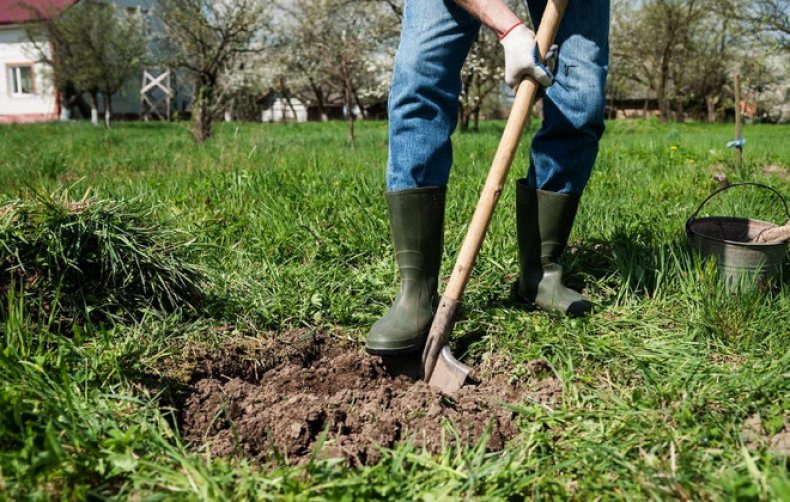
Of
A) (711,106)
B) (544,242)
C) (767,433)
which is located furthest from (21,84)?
(711,106)

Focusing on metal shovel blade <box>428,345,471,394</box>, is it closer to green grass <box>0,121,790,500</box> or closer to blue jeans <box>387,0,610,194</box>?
green grass <box>0,121,790,500</box>

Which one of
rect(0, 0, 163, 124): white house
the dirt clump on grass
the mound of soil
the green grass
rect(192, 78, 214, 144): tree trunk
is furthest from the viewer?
rect(0, 0, 163, 124): white house

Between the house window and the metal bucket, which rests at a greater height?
the house window

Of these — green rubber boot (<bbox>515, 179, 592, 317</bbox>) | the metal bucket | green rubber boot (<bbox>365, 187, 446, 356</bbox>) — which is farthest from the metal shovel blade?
the metal bucket

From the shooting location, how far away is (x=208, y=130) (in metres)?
9.05

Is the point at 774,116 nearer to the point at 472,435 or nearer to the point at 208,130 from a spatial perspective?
the point at 208,130

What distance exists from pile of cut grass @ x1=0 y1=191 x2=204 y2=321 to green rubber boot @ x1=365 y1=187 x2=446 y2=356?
774 millimetres

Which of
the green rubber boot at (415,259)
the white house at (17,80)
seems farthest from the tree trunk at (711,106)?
the green rubber boot at (415,259)

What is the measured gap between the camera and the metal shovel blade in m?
1.91

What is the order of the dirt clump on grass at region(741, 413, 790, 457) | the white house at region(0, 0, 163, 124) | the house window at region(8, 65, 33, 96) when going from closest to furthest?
the dirt clump on grass at region(741, 413, 790, 457), the white house at region(0, 0, 163, 124), the house window at region(8, 65, 33, 96)

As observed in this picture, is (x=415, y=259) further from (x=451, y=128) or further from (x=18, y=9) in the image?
(x=18, y=9)

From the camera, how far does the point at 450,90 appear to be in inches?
82.4

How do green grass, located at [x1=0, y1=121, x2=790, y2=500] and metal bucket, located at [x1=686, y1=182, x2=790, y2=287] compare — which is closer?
green grass, located at [x1=0, y1=121, x2=790, y2=500]

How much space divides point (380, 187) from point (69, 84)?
2220 centimetres
